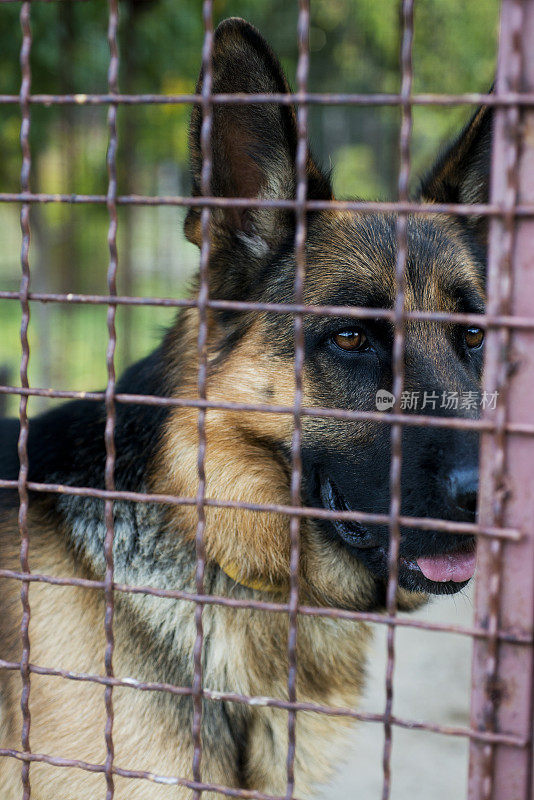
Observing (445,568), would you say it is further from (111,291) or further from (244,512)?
(111,291)

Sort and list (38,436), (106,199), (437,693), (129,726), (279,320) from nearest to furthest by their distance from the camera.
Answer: (106,199)
(129,726)
(279,320)
(38,436)
(437,693)

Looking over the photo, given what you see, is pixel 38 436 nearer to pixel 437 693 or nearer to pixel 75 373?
pixel 437 693

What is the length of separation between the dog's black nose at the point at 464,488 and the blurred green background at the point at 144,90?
1248mm

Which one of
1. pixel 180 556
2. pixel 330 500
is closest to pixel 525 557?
pixel 330 500

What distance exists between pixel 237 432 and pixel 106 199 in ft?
2.86

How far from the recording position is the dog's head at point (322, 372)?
6.29ft

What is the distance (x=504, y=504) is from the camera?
1190 millimetres

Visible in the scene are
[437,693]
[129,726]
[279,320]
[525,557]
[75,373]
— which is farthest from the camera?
[75,373]

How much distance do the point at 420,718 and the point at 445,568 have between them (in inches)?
85.8

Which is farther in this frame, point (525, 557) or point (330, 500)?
point (330, 500)

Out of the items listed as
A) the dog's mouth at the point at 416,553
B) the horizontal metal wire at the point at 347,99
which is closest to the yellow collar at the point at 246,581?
the dog's mouth at the point at 416,553

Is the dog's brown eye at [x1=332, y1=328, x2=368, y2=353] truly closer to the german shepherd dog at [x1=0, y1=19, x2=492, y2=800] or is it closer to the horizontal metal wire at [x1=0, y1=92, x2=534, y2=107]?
the german shepherd dog at [x1=0, y1=19, x2=492, y2=800]

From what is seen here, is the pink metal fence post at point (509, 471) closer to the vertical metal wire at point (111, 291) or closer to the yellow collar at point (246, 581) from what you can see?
the vertical metal wire at point (111, 291)

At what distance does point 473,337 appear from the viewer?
225 centimetres
